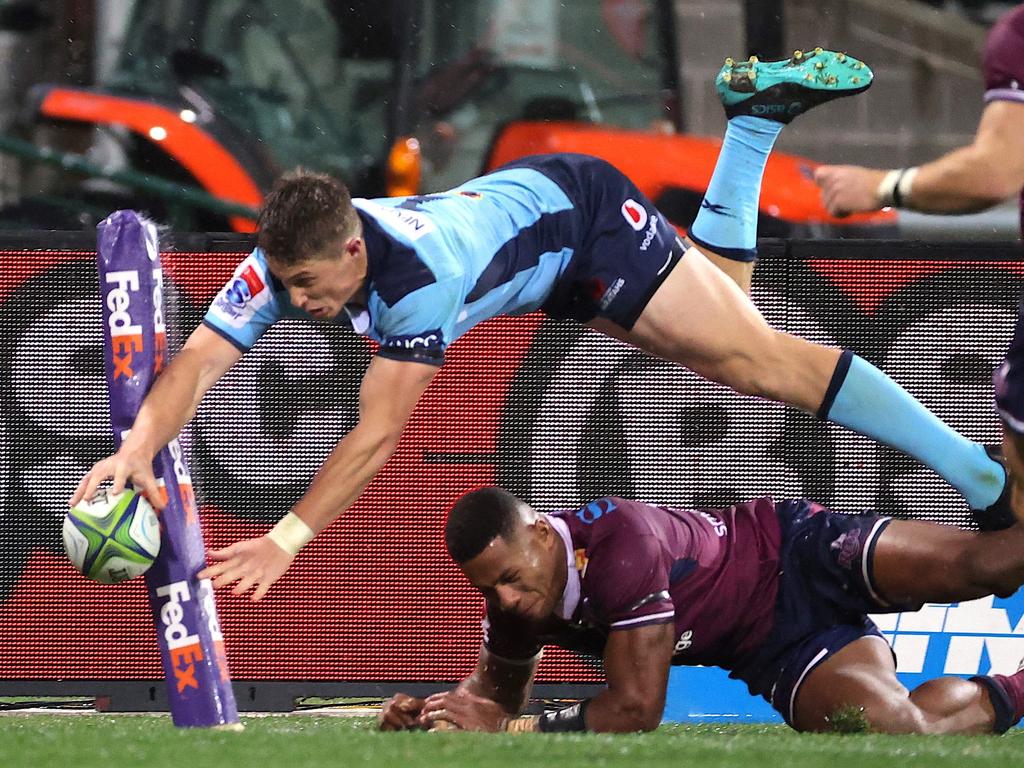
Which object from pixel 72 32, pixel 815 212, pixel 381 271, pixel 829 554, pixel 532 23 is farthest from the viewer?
pixel 72 32

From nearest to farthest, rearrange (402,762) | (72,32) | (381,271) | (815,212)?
(402,762) < (381,271) < (815,212) < (72,32)

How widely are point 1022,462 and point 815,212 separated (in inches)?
261

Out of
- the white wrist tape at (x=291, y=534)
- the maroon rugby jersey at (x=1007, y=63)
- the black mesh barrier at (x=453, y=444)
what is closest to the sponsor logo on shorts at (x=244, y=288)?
the white wrist tape at (x=291, y=534)

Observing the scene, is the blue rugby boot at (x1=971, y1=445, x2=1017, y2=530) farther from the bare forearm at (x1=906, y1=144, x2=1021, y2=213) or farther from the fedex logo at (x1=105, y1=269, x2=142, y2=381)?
the fedex logo at (x1=105, y1=269, x2=142, y2=381)

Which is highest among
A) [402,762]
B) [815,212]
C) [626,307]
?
[626,307]

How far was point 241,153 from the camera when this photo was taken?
11.6 metres

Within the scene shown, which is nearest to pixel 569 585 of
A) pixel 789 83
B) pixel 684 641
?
pixel 684 641

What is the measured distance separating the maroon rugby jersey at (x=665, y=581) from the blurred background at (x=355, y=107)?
5867 mm

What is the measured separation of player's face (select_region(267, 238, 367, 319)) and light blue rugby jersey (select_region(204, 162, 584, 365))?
56mm

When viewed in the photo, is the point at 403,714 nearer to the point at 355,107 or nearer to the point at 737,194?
the point at 737,194

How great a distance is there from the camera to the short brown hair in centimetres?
469

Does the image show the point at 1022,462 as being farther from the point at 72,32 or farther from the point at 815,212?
the point at 72,32

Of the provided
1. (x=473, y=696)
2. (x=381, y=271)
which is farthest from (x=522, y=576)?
(x=381, y=271)

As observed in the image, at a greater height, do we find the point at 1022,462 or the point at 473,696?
the point at 1022,462
